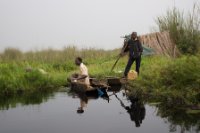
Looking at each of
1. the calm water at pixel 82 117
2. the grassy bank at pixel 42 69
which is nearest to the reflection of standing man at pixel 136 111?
the calm water at pixel 82 117

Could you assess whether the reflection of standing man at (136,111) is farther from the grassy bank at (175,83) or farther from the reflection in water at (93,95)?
the reflection in water at (93,95)

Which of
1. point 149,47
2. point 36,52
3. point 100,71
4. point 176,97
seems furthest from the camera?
point 36,52

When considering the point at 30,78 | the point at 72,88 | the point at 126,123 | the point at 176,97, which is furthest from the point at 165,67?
the point at 30,78

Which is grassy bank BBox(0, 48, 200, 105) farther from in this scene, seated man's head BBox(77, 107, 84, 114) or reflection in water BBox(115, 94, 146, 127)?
seated man's head BBox(77, 107, 84, 114)

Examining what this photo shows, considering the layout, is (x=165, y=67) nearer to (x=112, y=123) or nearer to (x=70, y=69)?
(x=112, y=123)

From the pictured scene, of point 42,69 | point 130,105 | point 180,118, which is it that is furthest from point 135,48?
point 180,118

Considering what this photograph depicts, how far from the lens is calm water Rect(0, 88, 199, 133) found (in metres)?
10.3

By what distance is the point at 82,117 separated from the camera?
456 inches

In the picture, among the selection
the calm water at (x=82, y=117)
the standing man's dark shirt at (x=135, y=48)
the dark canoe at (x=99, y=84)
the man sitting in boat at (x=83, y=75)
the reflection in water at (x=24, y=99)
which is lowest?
the calm water at (x=82, y=117)

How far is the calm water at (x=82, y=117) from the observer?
33.8 feet

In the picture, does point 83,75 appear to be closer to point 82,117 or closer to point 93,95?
point 93,95

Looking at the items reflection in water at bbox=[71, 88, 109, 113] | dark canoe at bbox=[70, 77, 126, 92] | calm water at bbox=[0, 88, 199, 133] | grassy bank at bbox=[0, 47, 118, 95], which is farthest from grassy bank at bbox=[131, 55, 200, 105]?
grassy bank at bbox=[0, 47, 118, 95]

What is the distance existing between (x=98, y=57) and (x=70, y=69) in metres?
5.18

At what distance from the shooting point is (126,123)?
10758mm
